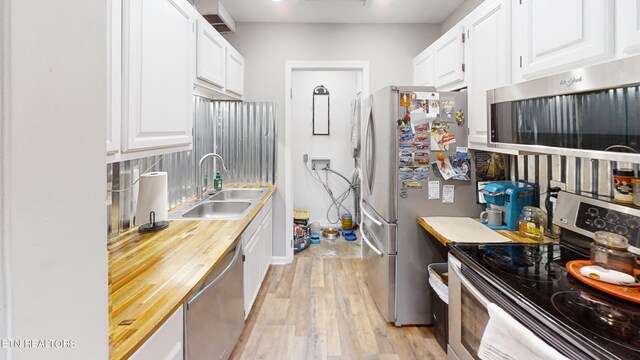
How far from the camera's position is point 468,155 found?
229cm

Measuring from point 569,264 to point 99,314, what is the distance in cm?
164

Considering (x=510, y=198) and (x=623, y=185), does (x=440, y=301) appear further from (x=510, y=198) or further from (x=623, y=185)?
(x=623, y=185)

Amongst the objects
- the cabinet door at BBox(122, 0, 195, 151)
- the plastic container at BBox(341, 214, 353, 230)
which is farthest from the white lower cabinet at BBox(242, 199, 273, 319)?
the plastic container at BBox(341, 214, 353, 230)

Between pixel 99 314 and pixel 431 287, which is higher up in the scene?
pixel 99 314

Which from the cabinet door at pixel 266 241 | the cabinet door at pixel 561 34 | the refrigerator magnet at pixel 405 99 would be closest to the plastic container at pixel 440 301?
the refrigerator magnet at pixel 405 99

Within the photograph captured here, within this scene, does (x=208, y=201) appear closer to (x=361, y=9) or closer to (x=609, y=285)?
(x=361, y=9)

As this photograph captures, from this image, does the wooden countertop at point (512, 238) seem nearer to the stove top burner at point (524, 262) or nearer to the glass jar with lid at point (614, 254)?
the stove top burner at point (524, 262)

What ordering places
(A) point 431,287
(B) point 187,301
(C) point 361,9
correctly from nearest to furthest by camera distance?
1. (B) point 187,301
2. (A) point 431,287
3. (C) point 361,9

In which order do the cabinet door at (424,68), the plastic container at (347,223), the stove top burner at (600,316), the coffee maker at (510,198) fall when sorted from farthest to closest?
the plastic container at (347,223) → the cabinet door at (424,68) → the coffee maker at (510,198) → the stove top burner at (600,316)

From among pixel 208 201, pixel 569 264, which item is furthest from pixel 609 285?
pixel 208 201

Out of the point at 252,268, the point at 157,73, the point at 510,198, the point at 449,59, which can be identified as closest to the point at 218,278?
the point at 252,268

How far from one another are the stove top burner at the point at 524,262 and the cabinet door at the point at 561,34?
85 centimetres

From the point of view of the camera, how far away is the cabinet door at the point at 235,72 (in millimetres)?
2754

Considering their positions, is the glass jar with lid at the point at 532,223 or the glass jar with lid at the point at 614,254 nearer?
the glass jar with lid at the point at 614,254
